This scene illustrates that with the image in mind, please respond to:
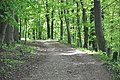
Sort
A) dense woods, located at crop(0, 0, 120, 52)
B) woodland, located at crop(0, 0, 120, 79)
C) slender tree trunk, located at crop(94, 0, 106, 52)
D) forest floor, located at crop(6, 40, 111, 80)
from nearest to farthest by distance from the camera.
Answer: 1. forest floor, located at crop(6, 40, 111, 80)
2. dense woods, located at crop(0, 0, 120, 52)
3. woodland, located at crop(0, 0, 120, 79)
4. slender tree trunk, located at crop(94, 0, 106, 52)

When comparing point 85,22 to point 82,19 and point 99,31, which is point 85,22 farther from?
point 99,31

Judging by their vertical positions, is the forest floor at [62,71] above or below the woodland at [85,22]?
below

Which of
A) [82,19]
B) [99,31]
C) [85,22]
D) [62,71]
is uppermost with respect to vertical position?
[82,19]

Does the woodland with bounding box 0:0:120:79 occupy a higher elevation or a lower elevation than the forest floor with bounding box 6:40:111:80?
higher

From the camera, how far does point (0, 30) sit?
40.3ft

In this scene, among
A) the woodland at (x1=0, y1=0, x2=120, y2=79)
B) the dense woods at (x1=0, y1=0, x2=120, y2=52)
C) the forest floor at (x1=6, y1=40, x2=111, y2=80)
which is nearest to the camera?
the forest floor at (x1=6, y1=40, x2=111, y2=80)

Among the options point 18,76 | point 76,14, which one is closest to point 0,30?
point 18,76

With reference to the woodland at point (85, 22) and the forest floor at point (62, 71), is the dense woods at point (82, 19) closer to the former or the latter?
A: the woodland at point (85, 22)

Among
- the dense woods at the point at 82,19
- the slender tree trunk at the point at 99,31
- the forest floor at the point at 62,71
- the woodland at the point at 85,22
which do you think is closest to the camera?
the forest floor at the point at 62,71

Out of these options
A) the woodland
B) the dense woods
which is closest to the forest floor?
the woodland

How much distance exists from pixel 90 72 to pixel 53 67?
2175 millimetres

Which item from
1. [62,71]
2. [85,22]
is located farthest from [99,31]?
[62,71]

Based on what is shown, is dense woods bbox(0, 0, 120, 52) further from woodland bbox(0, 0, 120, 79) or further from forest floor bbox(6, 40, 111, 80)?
forest floor bbox(6, 40, 111, 80)

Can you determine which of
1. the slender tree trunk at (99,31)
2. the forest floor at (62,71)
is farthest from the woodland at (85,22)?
the forest floor at (62,71)
